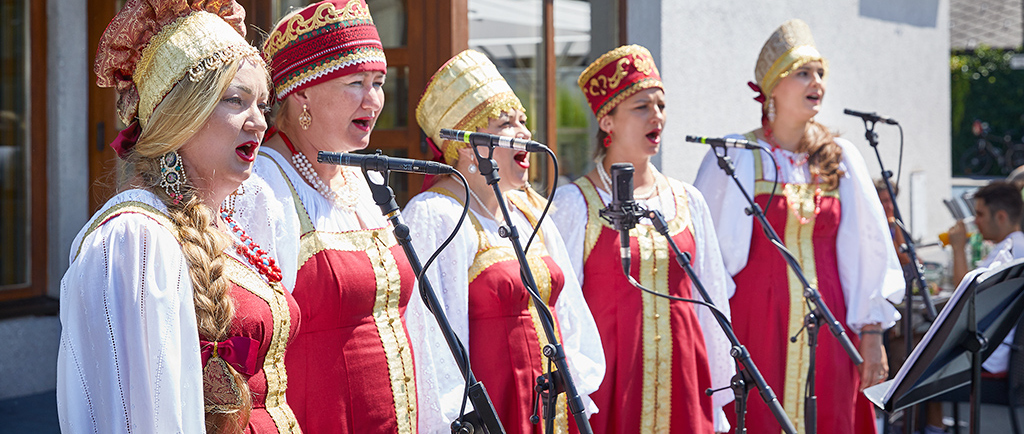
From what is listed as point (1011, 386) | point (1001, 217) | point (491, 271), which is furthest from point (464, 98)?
point (1001, 217)

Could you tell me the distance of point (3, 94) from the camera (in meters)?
4.79

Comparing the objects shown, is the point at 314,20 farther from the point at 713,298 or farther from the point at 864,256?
the point at 864,256

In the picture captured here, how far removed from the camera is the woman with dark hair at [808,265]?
391 centimetres

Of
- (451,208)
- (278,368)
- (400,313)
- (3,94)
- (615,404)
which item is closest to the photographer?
(278,368)

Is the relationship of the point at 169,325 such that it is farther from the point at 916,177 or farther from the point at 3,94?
the point at 916,177

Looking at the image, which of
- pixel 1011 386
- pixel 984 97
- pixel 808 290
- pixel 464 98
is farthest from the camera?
pixel 984 97

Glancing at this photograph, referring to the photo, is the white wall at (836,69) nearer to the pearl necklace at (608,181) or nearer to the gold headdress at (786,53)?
the gold headdress at (786,53)

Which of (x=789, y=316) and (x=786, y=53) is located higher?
(x=786, y=53)

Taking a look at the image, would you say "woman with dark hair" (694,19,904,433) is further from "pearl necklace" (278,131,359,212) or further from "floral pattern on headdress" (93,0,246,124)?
"floral pattern on headdress" (93,0,246,124)

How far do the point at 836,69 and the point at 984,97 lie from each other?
15.7 metres

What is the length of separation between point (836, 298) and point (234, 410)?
295 centimetres

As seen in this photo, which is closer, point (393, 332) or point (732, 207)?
point (393, 332)

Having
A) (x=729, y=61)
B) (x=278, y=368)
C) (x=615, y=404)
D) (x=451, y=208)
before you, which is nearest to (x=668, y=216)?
(x=615, y=404)

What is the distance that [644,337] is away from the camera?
3.34 metres
